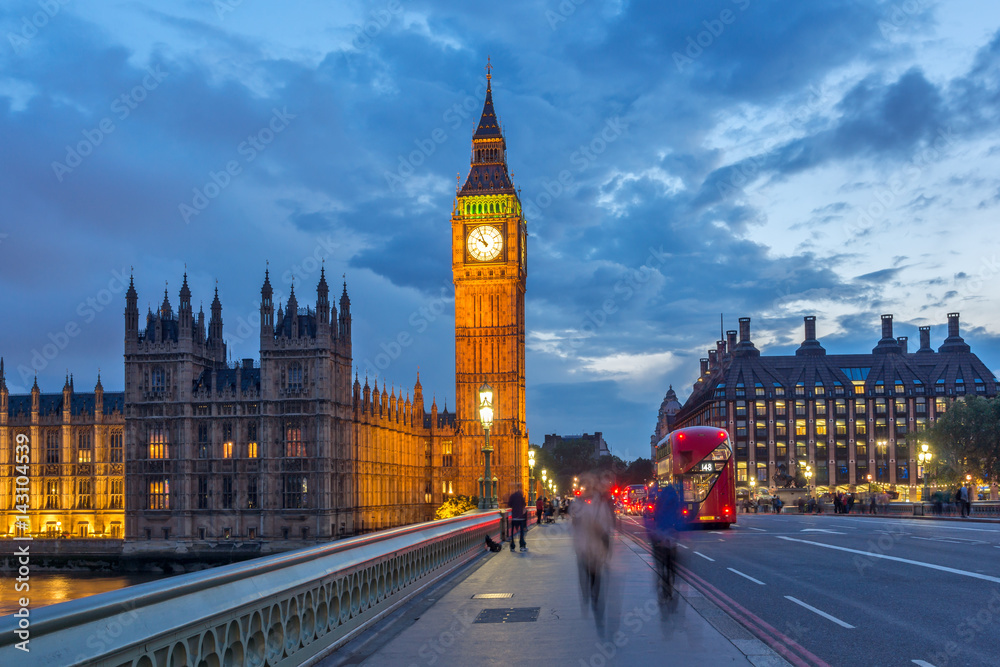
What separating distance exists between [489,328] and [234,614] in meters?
119

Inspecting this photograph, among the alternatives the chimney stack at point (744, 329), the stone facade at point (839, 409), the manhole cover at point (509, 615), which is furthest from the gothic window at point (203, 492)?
the chimney stack at point (744, 329)

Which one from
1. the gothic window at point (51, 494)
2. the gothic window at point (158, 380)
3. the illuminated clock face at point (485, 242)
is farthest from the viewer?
the illuminated clock face at point (485, 242)

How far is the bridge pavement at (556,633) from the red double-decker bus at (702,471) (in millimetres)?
19929

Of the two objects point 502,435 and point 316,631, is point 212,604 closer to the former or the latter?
point 316,631

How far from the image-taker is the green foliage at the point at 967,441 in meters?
81.6

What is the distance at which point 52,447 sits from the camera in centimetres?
10944

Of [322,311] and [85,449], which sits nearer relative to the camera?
[322,311]

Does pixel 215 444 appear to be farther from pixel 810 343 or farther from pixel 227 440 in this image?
pixel 810 343

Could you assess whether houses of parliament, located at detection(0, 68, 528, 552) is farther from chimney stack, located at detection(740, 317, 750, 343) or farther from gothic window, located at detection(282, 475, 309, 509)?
chimney stack, located at detection(740, 317, 750, 343)

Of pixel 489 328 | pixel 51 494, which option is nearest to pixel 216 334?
pixel 51 494

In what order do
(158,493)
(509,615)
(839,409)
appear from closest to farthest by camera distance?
(509,615) < (158,493) < (839,409)

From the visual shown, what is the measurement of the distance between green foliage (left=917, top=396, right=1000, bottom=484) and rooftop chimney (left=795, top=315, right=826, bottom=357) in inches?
2530

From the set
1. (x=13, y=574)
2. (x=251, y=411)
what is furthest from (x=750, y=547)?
(x=13, y=574)

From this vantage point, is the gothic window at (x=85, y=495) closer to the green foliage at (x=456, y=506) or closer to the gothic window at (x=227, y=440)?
the gothic window at (x=227, y=440)
